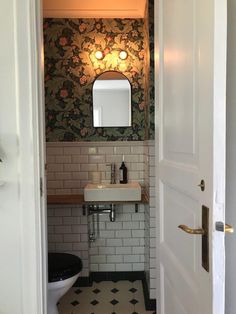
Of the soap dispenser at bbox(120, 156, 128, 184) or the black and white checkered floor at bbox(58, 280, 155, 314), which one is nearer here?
the black and white checkered floor at bbox(58, 280, 155, 314)

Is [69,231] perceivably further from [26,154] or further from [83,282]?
[26,154]

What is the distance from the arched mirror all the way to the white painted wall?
1.74 metres

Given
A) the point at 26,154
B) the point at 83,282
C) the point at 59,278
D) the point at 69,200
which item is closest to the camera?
the point at 26,154

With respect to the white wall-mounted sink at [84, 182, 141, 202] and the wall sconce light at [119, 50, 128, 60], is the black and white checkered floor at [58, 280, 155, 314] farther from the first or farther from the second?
the wall sconce light at [119, 50, 128, 60]

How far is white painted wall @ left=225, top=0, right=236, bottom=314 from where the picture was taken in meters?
1.03

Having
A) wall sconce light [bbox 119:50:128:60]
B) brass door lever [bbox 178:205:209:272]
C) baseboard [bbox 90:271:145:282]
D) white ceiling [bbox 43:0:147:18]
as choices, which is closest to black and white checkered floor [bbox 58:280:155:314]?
baseboard [bbox 90:271:145:282]

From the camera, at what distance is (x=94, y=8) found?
2619 mm

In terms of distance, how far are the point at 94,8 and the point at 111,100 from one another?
2.63ft

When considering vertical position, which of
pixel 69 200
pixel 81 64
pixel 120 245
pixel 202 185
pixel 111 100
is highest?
pixel 81 64

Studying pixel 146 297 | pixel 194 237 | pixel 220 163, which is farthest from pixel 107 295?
pixel 220 163

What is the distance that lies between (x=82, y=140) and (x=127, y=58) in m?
0.85

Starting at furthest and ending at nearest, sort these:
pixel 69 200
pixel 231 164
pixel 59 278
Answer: pixel 69 200, pixel 59 278, pixel 231 164

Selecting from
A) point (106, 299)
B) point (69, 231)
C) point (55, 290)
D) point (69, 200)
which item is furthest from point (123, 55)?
point (106, 299)

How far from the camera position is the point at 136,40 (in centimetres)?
273
